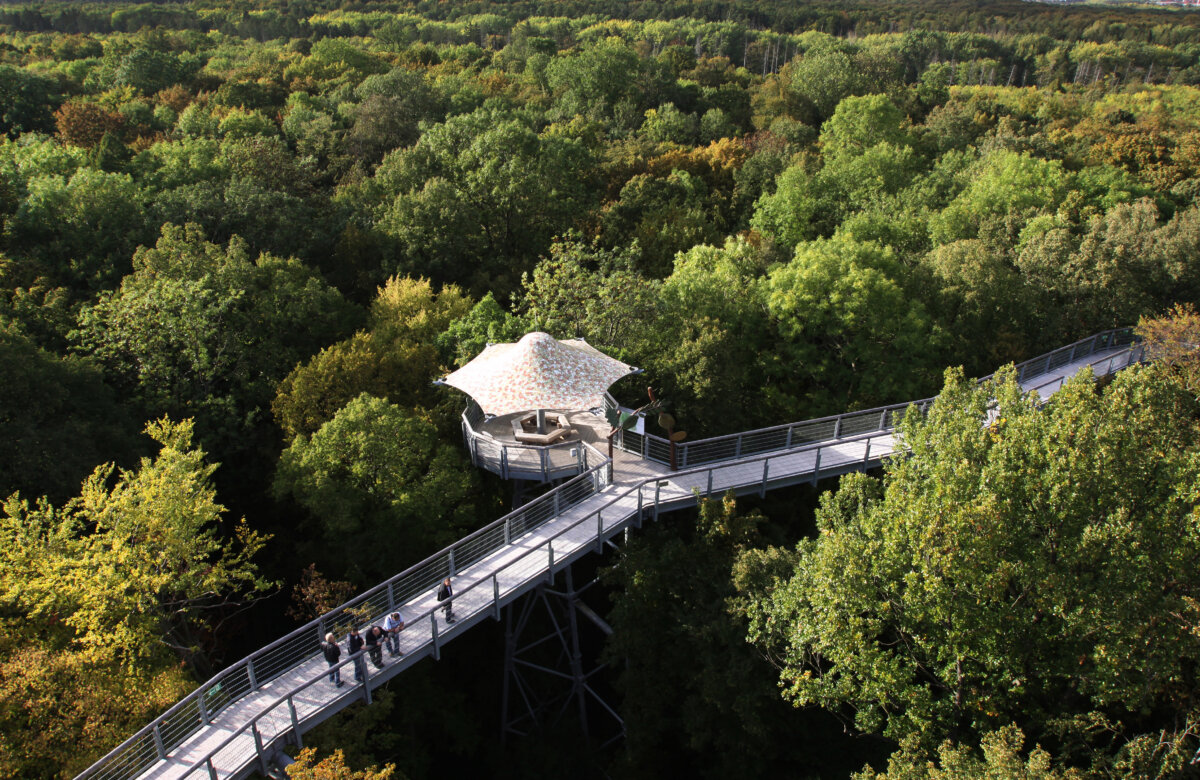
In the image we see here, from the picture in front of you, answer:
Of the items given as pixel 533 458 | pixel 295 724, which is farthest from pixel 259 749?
pixel 533 458

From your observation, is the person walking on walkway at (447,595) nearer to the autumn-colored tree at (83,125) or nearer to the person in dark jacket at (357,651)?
the person in dark jacket at (357,651)

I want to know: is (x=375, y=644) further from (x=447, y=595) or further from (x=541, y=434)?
(x=541, y=434)

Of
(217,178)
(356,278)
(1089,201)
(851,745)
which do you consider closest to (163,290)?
(356,278)

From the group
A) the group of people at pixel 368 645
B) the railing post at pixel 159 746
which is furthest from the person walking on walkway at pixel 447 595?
the railing post at pixel 159 746

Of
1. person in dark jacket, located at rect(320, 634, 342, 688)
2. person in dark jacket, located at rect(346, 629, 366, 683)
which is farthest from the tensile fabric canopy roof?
person in dark jacket, located at rect(320, 634, 342, 688)

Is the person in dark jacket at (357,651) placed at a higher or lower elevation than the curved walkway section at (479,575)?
higher

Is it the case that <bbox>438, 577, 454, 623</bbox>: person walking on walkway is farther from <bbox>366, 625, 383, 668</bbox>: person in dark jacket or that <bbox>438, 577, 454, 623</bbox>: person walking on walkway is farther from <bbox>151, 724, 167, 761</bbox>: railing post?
<bbox>151, 724, 167, 761</bbox>: railing post
